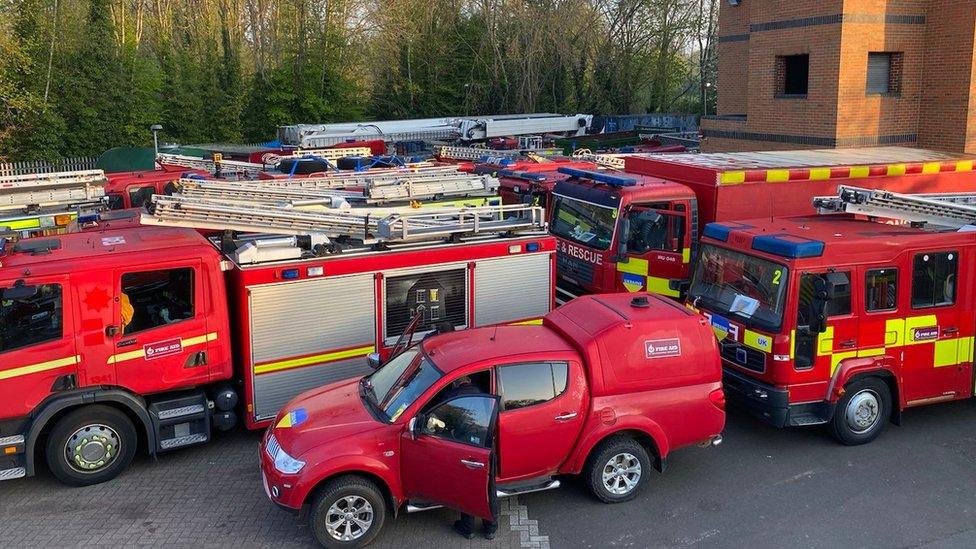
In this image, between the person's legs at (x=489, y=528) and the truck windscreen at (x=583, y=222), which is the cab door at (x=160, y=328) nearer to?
the person's legs at (x=489, y=528)

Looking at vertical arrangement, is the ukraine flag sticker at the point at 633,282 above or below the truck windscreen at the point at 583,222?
below

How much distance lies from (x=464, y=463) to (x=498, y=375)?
34.3 inches

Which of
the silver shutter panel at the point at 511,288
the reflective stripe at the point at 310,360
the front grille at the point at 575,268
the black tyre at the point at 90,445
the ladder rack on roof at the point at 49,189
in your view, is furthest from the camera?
the ladder rack on roof at the point at 49,189

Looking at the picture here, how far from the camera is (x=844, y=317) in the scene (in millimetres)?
8094

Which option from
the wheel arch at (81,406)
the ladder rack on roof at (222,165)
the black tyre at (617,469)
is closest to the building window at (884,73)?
the ladder rack on roof at (222,165)

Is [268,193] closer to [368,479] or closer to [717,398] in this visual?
[368,479]

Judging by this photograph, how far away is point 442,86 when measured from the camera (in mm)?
43531

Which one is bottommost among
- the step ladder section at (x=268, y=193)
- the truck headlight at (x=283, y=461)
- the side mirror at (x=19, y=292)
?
the truck headlight at (x=283, y=461)

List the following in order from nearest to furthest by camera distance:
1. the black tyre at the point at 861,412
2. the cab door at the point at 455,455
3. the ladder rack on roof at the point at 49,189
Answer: the cab door at the point at 455,455, the black tyre at the point at 861,412, the ladder rack on roof at the point at 49,189

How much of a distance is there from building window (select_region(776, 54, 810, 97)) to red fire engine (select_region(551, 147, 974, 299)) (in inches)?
282

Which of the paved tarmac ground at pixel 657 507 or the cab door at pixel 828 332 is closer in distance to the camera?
the paved tarmac ground at pixel 657 507

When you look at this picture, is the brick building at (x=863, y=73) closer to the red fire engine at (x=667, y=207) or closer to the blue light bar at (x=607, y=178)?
the red fire engine at (x=667, y=207)

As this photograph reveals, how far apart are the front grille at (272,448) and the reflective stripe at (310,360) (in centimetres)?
148

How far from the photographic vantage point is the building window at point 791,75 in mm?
19172
